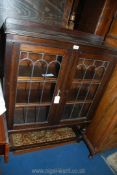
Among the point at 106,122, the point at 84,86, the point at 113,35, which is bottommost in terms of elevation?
the point at 106,122

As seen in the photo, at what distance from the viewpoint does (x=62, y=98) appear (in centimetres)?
161

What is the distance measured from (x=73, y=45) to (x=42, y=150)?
1318 mm

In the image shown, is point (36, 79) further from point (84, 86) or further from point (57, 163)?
point (57, 163)

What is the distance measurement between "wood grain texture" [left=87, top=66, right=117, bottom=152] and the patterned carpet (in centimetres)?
30

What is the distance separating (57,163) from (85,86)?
0.95m

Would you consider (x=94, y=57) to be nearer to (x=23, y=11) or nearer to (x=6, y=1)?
(x=23, y=11)

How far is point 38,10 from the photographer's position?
1521 mm

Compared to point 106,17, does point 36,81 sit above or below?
below

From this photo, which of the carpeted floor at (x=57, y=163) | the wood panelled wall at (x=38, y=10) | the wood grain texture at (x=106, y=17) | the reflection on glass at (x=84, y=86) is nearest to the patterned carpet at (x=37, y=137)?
the carpeted floor at (x=57, y=163)

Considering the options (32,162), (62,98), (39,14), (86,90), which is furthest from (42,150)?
(39,14)

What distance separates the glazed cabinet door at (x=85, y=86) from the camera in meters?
1.55

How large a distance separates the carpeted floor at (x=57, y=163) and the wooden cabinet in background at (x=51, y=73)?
37 cm

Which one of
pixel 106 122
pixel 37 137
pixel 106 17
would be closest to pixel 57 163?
pixel 37 137

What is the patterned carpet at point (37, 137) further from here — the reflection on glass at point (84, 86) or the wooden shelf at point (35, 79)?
the wooden shelf at point (35, 79)
